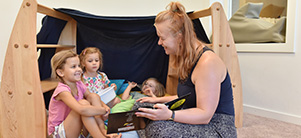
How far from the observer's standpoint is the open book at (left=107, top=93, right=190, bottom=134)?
40.0 inches

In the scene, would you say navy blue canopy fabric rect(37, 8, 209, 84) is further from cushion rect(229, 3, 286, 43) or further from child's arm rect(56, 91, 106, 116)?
child's arm rect(56, 91, 106, 116)

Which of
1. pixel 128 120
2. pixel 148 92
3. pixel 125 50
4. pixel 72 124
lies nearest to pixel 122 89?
pixel 148 92

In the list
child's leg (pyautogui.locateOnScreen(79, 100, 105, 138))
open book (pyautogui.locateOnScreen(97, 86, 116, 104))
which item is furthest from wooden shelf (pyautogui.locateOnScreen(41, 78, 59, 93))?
child's leg (pyautogui.locateOnScreen(79, 100, 105, 138))

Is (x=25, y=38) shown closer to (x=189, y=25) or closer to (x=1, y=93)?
(x=1, y=93)

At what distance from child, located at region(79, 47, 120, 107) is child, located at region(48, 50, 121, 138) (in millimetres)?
442

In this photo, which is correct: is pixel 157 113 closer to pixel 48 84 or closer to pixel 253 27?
pixel 48 84

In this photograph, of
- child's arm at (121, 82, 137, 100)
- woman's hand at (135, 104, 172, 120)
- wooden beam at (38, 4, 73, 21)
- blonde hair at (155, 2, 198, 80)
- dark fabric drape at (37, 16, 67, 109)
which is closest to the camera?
woman's hand at (135, 104, 172, 120)

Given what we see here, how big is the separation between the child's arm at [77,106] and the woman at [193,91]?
41 cm

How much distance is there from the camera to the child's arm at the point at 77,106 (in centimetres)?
131

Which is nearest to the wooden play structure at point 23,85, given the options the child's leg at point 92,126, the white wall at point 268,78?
the child's leg at point 92,126

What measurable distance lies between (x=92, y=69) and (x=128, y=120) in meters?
1.04

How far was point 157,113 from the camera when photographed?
3.31ft

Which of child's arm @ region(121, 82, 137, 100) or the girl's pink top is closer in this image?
the girl's pink top

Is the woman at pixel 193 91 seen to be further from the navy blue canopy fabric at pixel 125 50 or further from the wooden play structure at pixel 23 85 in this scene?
the navy blue canopy fabric at pixel 125 50
